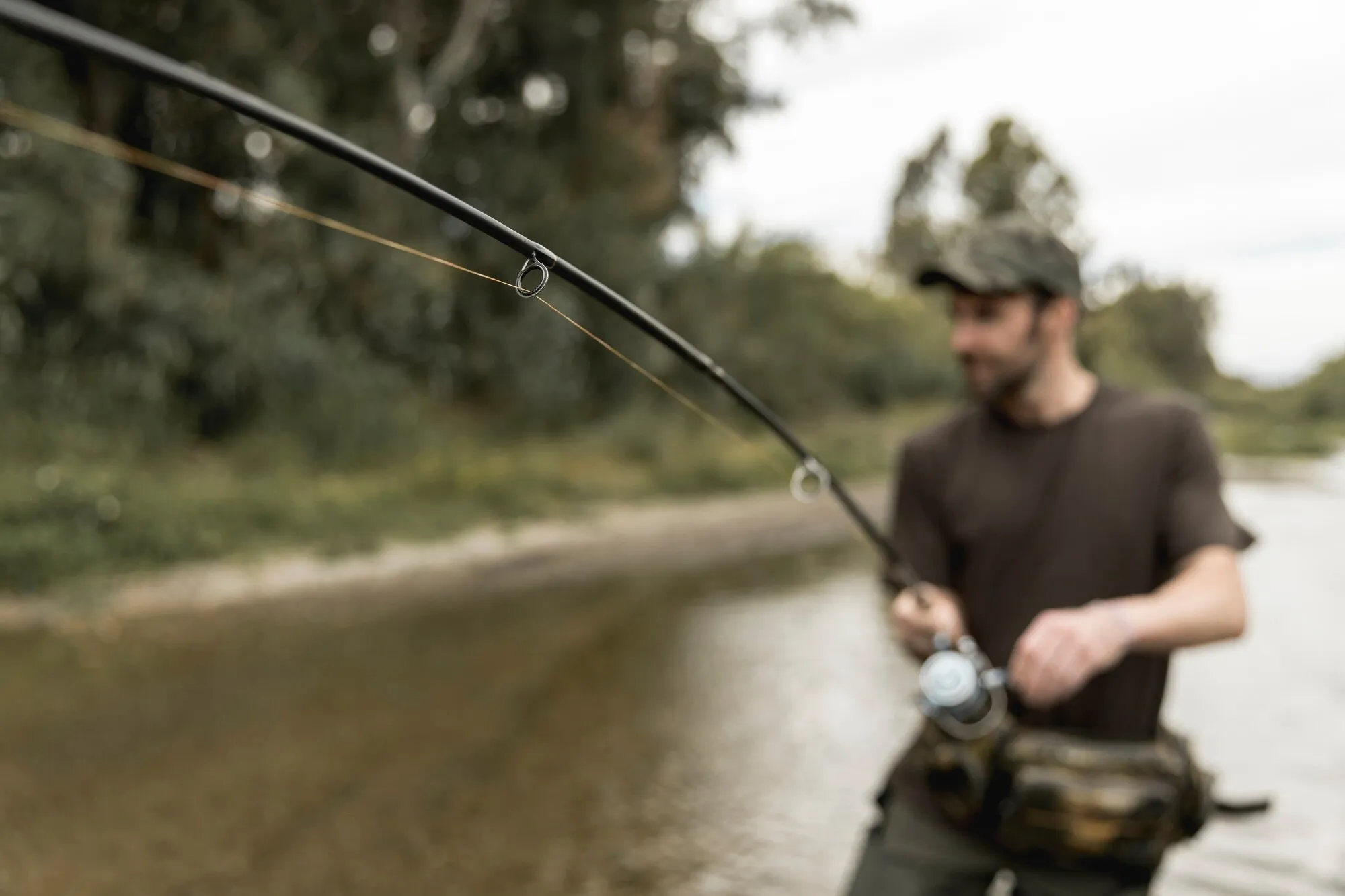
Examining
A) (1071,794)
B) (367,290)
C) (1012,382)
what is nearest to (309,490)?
(367,290)

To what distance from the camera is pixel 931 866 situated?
89.2 inches

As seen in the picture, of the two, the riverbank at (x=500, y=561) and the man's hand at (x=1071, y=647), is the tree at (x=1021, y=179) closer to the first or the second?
the riverbank at (x=500, y=561)

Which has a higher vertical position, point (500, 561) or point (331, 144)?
point (500, 561)

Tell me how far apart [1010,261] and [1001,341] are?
5.8 inches

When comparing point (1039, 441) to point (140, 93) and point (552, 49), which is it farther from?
point (552, 49)

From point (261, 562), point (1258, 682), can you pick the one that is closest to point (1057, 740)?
point (1258, 682)

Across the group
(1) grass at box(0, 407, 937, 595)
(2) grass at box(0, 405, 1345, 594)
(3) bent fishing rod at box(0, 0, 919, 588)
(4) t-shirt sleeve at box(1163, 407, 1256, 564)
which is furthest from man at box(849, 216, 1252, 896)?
(2) grass at box(0, 405, 1345, 594)

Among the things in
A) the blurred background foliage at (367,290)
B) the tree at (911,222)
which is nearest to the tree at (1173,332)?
the tree at (911,222)

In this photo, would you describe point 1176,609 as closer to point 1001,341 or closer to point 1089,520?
point 1089,520

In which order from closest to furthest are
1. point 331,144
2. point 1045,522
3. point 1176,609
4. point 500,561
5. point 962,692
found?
point 331,144 → point 1176,609 → point 962,692 → point 1045,522 → point 500,561

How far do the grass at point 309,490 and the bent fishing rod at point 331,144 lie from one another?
22.8 feet

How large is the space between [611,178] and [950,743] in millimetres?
19741

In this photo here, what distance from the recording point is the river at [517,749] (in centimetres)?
493

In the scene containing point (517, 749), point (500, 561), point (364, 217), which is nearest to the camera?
point (517, 749)
